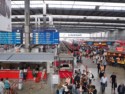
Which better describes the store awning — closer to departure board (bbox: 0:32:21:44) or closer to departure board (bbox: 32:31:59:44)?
departure board (bbox: 0:32:21:44)

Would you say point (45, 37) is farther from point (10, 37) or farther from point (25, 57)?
point (25, 57)

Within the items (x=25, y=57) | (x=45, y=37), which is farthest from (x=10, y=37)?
(x=25, y=57)

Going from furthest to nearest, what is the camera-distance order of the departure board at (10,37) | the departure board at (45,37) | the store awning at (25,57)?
the departure board at (10,37)
the departure board at (45,37)
the store awning at (25,57)

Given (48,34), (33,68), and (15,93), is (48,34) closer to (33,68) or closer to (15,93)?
(33,68)

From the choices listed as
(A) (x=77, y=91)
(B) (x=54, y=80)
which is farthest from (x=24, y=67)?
(A) (x=77, y=91)

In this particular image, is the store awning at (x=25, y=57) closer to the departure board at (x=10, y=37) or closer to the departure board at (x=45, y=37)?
the departure board at (x=10, y=37)

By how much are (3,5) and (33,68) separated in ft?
58.1

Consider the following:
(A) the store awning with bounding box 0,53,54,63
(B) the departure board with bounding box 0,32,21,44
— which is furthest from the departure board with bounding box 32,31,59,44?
(A) the store awning with bounding box 0,53,54,63

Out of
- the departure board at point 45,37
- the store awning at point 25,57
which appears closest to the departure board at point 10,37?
the departure board at point 45,37

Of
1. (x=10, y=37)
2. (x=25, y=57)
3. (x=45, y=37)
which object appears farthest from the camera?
(x=10, y=37)

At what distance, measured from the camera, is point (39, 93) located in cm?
1611

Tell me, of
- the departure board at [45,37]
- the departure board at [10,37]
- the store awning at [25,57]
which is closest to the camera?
the store awning at [25,57]

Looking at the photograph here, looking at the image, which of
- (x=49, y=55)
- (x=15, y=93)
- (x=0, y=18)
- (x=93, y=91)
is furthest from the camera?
(x=49, y=55)

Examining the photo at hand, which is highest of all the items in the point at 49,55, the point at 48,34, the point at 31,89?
the point at 48,34
